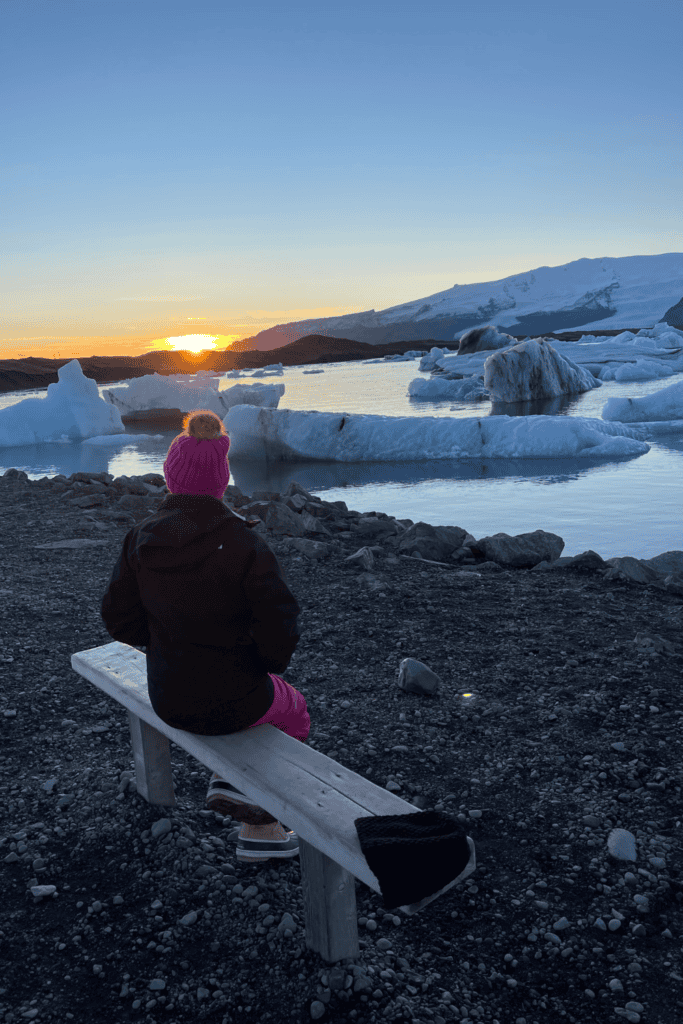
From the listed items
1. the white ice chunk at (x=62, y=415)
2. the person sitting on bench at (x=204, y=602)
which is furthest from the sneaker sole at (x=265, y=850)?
the white ice chunk at (x=62, y=415)

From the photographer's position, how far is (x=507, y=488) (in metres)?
8.94

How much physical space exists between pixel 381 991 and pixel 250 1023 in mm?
283

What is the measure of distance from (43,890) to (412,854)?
1.09 metres

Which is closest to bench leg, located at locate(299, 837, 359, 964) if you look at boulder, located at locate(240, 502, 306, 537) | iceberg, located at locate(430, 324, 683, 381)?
boulder, located at locate(240, 502, 306, 537)

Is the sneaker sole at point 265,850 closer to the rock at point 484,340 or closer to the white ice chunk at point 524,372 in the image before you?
the white ice chunk at point 524,372

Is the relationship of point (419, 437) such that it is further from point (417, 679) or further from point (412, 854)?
point (412, 854)

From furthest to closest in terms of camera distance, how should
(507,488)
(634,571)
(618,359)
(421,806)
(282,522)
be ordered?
(618,359), (507,488), (282,522), (634,571), (421,806)

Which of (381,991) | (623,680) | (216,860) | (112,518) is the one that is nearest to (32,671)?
(216,860)

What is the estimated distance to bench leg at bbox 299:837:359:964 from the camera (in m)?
1.59

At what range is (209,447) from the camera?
1778 millimetres

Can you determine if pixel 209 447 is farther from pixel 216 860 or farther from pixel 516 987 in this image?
pixel 516 987

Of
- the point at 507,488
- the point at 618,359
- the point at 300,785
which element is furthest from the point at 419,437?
the point at 618,359

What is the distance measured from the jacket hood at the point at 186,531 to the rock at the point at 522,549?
3.44m

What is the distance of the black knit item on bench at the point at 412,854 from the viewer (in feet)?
4.50
